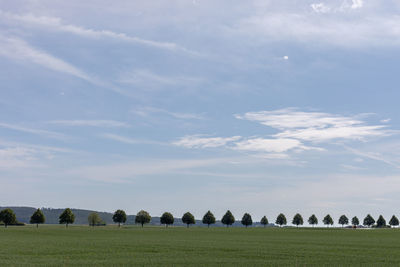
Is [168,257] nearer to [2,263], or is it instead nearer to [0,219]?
[2,263]

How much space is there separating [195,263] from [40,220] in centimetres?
12823

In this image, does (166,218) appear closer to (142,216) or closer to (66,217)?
(142,216)

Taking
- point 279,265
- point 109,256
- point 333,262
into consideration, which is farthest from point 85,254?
point 333,262

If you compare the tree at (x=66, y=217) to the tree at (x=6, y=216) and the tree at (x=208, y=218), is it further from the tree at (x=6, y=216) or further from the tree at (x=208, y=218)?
the tree at (x=208, y=218)

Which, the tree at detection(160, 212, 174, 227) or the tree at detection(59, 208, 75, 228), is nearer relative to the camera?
the tree at detection(59, 208, 75, 228)

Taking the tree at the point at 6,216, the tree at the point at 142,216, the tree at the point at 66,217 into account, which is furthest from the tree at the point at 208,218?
the tree at the point at 6,216

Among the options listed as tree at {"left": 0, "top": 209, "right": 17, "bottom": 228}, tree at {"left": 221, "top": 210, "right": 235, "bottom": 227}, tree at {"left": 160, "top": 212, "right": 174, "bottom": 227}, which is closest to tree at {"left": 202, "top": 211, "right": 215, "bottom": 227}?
tree at {"left": 221, "top": 210, "right": 235, "bottom": 227}

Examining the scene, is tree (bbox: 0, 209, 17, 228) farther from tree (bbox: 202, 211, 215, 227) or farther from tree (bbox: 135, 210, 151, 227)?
tree (bbox: 202, 211, 215, 227)

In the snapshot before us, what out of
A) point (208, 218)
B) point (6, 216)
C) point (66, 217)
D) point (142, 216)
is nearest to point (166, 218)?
point (142, 216)

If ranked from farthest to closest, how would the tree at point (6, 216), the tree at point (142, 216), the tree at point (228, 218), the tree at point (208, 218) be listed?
the tree at point (228, 218)
the tree at point (208, 218)
the tree at point (142, 216)
the tree at point (6, 216)

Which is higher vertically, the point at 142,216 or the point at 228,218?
the point at 142,216

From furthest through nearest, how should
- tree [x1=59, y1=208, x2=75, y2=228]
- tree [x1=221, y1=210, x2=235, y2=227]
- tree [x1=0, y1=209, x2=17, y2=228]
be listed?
tree [x1=221, y1=210, x2=235, y2=227], tree [x1=59, y1=208, x2=75, y2=228], tree [x1=0, y1=209, x2=17, y2=228]

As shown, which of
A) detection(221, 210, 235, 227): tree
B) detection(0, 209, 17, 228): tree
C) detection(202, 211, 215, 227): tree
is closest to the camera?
detection(0, 209, 17, 228): tree

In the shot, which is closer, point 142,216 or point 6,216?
point 6,216
